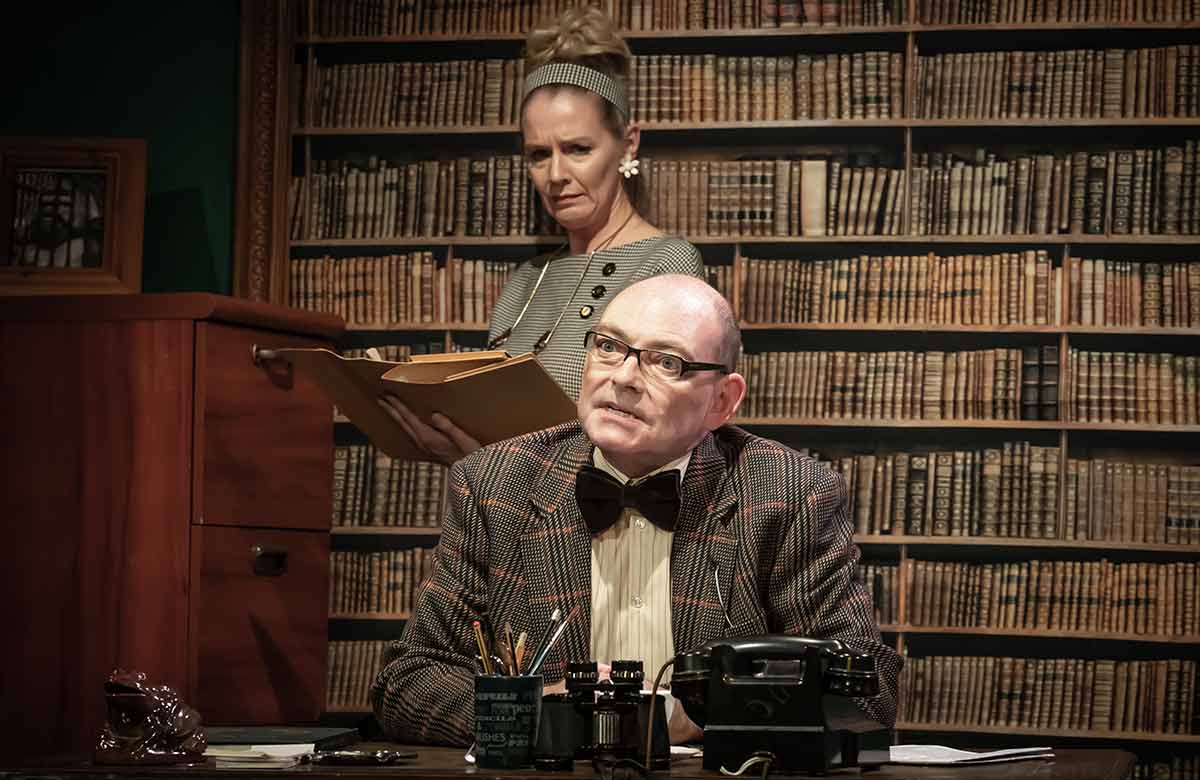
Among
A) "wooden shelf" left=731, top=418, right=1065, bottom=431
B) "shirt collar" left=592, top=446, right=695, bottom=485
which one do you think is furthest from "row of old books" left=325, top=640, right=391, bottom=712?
"shirt collar" left=592, top=446, right=695, bottom=485

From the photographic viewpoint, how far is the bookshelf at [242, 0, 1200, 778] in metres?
4.22

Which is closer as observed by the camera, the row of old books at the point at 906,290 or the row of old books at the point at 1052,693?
the row of old books at the point at 1052,693

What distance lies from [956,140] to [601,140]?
4.69 feet

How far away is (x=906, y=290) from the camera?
4289mm

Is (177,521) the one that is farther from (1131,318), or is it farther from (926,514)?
(1131,318)

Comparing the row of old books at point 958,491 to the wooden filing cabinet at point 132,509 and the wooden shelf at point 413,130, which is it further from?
the wooden filing cabinet at point 132,509

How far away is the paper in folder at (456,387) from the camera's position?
274 cm

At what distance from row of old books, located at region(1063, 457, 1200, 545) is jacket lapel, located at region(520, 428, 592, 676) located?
2.37 metres

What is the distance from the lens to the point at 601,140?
349 cm

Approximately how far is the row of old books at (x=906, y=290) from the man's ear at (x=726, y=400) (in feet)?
6.64

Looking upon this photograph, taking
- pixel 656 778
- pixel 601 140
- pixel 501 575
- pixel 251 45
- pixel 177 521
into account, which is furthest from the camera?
pixel 251 45

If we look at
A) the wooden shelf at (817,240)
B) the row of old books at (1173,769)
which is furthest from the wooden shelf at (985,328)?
the row of old books at (1173,769)

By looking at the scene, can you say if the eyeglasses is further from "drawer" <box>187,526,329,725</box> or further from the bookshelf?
the bookshelf

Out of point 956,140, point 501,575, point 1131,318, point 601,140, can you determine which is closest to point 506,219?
point 601,140
